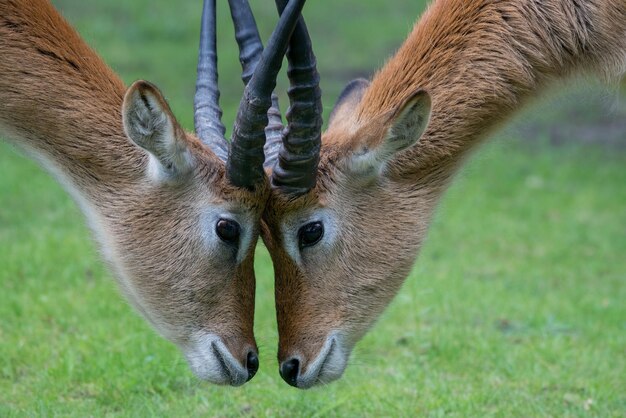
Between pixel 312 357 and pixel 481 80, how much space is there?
1.92 meters

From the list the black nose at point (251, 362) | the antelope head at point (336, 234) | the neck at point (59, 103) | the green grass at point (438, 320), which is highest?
the neck at point (59, 103)

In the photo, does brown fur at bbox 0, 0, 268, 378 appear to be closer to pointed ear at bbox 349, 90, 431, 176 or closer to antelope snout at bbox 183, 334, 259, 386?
antelope snout at bbox 183, 334, 259, 386

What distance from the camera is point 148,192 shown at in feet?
20.1

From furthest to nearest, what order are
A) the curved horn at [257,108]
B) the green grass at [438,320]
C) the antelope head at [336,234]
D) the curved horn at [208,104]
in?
the green grass at [438,320] → the curved horn at [208,104] → the antelope head at [336,234] → the curved horn at [257,108]

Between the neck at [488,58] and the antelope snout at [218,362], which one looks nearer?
the antelope snout at [218,362]

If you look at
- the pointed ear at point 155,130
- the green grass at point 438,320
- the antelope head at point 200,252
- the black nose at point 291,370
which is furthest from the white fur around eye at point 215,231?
the green grass at point 438,320

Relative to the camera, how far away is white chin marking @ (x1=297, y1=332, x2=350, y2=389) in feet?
20.2

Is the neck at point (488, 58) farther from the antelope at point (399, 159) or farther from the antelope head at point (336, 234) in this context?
the antelope head at point (336, 234)

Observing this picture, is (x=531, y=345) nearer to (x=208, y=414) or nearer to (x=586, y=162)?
(x=208, y=414)

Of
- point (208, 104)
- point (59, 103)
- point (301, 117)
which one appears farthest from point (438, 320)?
point (59, 103)

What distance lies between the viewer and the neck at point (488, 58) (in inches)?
250

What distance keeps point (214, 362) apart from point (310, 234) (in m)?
0.92

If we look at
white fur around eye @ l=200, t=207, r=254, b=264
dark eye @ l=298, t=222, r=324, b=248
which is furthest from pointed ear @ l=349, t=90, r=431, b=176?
white fur around eye @ l=200, t=207, r=254, b=264

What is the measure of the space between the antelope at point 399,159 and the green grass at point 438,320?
410mm
